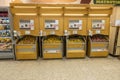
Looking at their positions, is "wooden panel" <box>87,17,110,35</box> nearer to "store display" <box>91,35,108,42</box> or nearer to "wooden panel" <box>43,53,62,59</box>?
"store display" <box>91,35,108,42</box>

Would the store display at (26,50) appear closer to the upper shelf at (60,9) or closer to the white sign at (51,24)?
the white sign at (51,24)

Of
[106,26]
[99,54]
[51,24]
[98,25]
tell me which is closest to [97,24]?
[98,25]

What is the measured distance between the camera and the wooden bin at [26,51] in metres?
4.56

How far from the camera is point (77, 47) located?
4.72 metres

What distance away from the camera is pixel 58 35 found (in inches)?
184

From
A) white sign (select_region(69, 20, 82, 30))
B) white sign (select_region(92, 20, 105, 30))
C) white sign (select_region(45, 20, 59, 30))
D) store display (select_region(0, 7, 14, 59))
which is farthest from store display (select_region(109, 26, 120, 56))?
store display (select_region(0, 7, 14, 59))

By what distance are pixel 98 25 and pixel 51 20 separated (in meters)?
1.29

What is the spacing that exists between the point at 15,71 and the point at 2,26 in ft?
4.51

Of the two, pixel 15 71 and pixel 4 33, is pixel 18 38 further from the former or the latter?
pixel 15 71

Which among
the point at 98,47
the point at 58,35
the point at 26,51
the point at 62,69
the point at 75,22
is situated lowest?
the point at 62,69

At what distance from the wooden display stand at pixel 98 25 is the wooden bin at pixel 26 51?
5.06ft

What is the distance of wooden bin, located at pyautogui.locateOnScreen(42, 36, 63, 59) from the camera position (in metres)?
4.62

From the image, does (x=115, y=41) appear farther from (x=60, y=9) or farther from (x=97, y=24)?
(x=60, y=9)

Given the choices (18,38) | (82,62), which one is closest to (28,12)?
(18,38)
